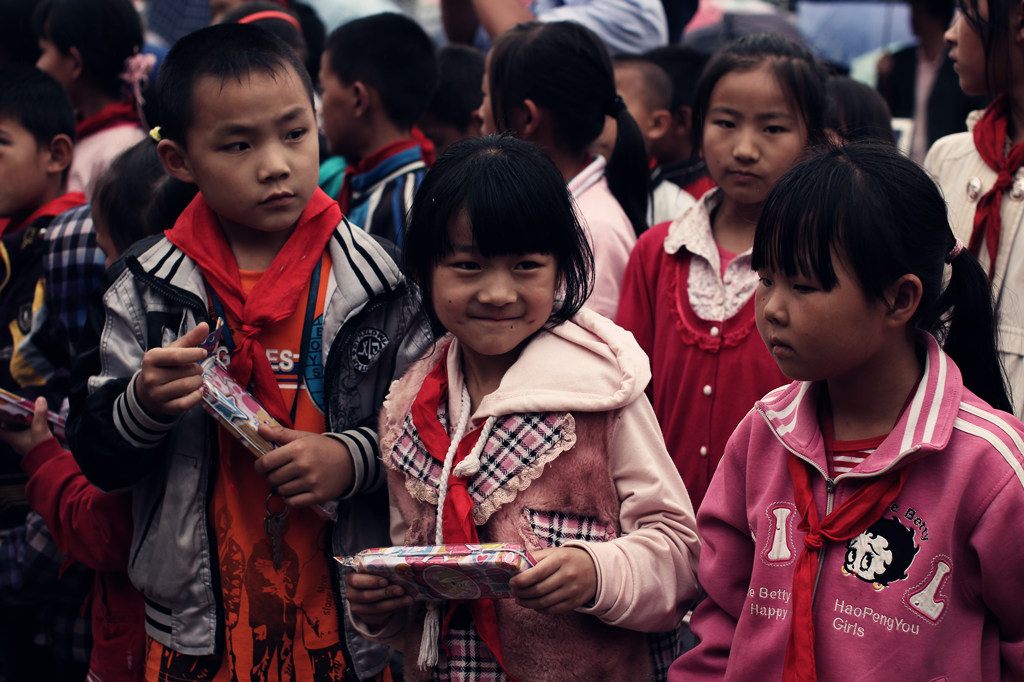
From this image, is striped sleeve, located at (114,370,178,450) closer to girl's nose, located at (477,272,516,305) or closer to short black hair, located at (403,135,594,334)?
short black hair, located at (403,135,594,334)

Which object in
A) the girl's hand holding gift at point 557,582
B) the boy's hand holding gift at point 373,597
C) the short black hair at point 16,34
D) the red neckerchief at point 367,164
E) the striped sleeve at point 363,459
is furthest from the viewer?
the short black hair at point 16,34

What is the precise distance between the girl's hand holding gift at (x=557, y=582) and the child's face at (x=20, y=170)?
107 inches

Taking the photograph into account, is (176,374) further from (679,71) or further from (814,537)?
(679,71)

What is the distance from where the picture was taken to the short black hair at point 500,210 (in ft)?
6.55

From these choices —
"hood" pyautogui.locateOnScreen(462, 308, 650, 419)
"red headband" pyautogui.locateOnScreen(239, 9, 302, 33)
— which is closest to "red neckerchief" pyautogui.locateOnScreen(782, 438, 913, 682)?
"hood" pyautogui.locateOnScreen(462, 308, 650, 419)

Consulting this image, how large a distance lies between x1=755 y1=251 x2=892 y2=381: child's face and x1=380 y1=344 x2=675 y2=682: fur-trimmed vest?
405 millimetres

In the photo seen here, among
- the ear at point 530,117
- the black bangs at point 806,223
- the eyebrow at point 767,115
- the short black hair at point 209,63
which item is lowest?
the ear at point 530,117

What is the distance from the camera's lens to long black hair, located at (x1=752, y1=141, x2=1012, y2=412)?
172 centimetres

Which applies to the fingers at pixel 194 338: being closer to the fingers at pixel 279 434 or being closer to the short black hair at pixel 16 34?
the fingers at pixel 279 434

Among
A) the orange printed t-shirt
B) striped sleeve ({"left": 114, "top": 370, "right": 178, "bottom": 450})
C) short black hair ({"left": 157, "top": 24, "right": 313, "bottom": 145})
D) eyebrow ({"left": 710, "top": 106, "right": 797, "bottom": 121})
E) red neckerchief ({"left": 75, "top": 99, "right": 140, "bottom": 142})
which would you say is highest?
short black hair ({"left": 157, "top": 24, "right": 313, "bottom": 145})

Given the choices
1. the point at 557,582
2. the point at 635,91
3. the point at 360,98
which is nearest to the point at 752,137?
the point at 557,582

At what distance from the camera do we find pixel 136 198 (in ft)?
9.70

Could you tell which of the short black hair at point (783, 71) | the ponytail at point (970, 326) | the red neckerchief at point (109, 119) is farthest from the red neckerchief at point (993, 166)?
the red neckerchief at point (109, 119)

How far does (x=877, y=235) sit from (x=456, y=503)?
946 mm
